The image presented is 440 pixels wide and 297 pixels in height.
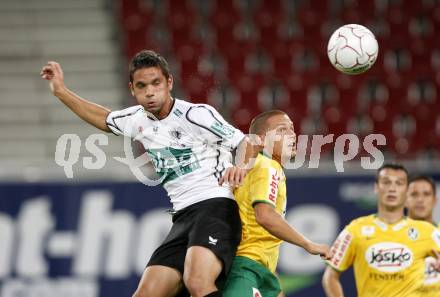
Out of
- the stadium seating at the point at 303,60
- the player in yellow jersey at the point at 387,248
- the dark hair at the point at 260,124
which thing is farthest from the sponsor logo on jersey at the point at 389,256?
the stadium seating at the point at 303,60

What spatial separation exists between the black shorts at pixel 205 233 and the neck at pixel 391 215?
1.98 meters

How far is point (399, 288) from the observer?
22.9 feet

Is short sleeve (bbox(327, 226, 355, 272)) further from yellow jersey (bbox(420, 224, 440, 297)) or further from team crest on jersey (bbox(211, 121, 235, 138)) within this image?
team crest on jersey (bbox(211, 121, 235, 138))

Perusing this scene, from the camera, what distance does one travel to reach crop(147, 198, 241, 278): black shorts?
5.46 m

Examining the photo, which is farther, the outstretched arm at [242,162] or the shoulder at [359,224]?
the shoulder at [359,224]

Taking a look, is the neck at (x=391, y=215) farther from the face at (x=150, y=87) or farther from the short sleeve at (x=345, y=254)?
the face at (x=150, y=87)

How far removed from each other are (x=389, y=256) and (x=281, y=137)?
1.73 meters

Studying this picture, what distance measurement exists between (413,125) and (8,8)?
19.5 feet

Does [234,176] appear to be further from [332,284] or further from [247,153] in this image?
[332,284]

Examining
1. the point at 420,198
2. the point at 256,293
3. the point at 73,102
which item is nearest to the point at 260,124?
the point at 256,293

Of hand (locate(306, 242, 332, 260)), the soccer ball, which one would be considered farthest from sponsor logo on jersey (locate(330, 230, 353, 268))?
hand (locate(306, 242, 332, 260))

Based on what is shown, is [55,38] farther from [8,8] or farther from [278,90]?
[278,90]

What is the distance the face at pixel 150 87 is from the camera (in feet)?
18.5

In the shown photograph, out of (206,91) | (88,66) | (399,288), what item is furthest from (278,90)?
(399,288)
